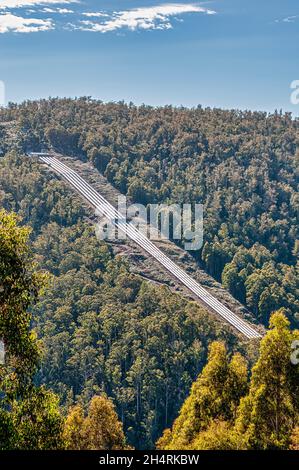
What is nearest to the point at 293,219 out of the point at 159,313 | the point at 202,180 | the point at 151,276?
the point at 202,180

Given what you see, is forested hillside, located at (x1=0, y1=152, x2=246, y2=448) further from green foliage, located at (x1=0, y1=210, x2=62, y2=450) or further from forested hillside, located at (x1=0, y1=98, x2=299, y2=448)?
green foliage, located at (x1=0, y1=210, x2=62, y2=450)

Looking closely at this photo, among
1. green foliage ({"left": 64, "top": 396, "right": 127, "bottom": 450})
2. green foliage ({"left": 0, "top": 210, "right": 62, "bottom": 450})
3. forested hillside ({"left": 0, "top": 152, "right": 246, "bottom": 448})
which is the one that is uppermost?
green foliage ({"left": 0, "top": 210, "right": 62, "bottom": 450})

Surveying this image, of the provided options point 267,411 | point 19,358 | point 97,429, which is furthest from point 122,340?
point 19,358

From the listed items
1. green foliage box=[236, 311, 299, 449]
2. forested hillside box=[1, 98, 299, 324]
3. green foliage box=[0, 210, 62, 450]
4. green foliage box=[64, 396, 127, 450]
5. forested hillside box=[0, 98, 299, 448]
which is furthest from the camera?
forested hillside box=[1, 98, 299, 324]

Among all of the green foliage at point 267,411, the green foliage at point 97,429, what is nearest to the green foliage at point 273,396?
the green foliage at point 267,411

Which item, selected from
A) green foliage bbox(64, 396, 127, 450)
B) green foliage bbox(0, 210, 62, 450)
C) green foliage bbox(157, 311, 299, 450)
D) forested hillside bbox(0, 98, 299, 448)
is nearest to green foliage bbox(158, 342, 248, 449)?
green foliage bbox(157, 311, 299, 450)

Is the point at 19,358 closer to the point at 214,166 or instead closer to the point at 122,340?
the point at 122,340

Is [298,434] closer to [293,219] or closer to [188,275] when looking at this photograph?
[188,275]

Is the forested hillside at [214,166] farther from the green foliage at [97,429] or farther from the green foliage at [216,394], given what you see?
the green foliage at [97,429]
